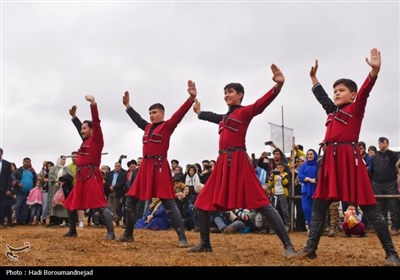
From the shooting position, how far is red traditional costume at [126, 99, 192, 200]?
7648 mm

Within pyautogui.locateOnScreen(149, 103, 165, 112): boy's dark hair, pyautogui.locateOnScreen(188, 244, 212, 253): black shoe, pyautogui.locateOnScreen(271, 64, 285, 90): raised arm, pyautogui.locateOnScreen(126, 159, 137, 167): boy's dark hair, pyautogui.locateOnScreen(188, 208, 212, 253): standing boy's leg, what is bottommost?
pyautogui.locateOnScreen(188, 244, 212, 253): black shoe

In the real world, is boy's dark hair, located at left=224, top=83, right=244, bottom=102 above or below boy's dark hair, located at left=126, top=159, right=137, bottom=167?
above

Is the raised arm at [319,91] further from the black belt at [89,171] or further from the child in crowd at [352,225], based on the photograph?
the child in crowd at [352,225]

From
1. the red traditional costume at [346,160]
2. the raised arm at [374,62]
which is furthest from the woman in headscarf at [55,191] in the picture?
the raised arm at [374,62]

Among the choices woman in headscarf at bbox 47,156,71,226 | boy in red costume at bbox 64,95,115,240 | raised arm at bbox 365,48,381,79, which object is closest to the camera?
raised arm at bbox 365,48,381,79

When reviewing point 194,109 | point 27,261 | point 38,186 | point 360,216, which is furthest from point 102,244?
point 38,186

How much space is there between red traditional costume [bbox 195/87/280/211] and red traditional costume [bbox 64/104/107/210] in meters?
2.77

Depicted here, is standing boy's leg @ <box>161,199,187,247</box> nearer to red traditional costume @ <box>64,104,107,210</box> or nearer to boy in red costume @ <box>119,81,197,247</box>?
boy in red costume @ <box>119,81,197,247</box>

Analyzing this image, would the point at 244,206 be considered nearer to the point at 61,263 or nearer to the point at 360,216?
the point at 61,263

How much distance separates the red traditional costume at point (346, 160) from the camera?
532 cm

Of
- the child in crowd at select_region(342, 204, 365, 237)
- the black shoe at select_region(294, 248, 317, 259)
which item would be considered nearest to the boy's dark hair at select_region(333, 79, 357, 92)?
the black shoe at select_region(294, 248, 317, 259)

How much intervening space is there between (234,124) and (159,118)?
2210mm

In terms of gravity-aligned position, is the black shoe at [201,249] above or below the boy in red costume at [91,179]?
below

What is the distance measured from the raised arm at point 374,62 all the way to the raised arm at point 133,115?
4.33 m
